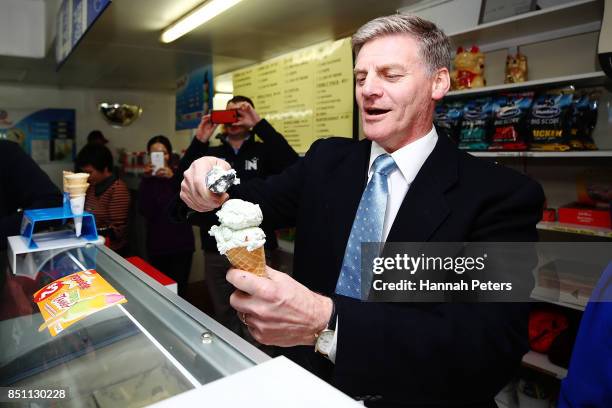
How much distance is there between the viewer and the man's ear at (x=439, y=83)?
131 cm

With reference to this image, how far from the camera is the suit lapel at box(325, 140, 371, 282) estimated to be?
1349mm

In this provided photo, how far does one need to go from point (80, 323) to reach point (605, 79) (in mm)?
2739

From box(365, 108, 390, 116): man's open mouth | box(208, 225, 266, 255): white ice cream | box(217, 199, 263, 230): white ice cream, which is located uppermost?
box(365, 108, 390, 116): man's open mouth

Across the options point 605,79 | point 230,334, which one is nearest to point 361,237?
point 230,334

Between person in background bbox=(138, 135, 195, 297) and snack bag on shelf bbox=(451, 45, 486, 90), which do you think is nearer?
snack bag on shelf bbox=(451, 45, 486, 90)

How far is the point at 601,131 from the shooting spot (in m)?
2.46

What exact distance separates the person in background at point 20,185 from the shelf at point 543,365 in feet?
9.74

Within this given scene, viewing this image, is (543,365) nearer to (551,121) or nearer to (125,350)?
(551,121)

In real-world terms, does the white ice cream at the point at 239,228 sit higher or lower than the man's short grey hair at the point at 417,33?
lower

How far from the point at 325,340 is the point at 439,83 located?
917mm

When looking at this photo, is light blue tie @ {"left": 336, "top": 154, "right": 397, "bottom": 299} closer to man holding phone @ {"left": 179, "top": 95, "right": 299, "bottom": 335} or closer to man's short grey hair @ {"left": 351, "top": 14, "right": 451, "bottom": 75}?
man's short grey hair @ {"left": 351, "top": 14, "right": 451, "bottom": 75}

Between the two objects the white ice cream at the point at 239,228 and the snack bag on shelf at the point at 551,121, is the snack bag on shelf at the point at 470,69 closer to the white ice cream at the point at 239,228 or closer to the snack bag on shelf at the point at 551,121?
the snack bag on shelf at the point at 551,121

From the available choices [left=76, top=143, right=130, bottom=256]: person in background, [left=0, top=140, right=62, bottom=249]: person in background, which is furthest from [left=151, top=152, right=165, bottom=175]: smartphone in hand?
[left=0, top=140, right=62, bottom=249]: person in background

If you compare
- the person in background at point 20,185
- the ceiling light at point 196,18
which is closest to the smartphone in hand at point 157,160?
the ceiling light at point 196,18
